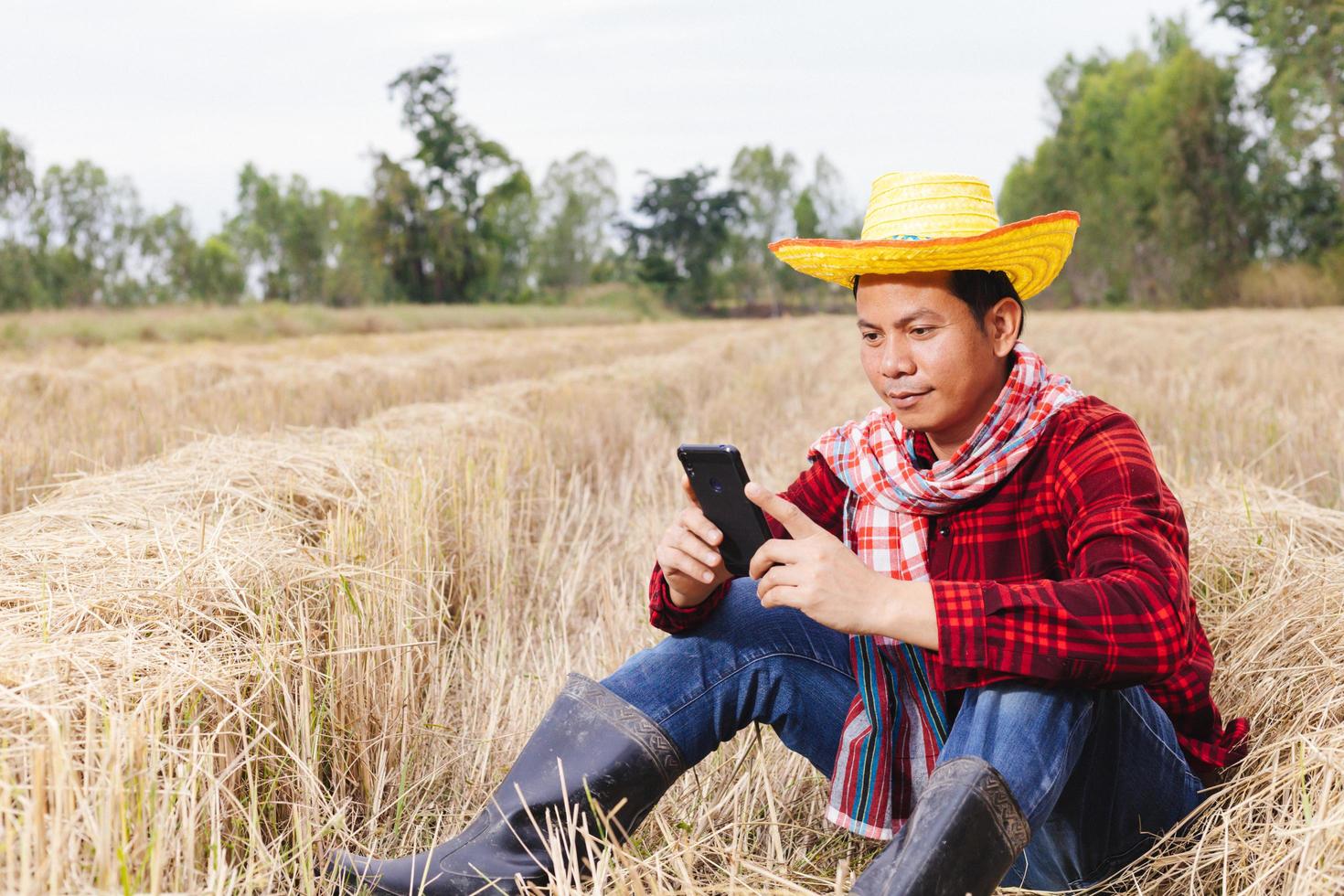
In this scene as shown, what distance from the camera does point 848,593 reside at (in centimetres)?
145

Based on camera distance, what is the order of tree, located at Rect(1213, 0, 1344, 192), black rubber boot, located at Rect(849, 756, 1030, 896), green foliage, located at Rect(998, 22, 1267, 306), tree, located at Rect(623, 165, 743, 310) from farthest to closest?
tree, located at Rect(623, 165, 743, 310)
green foliage, located at Rect(998, 22, 1267, 306)
tree, located at Rect(1213, 0, 1344, 192)
black rubber boot, located at Rect(849, 756, 1030, 896)

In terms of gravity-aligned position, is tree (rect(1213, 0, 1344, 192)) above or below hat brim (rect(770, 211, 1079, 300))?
above

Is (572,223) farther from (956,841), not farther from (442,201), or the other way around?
(956,841)

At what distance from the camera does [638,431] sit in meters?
5.61

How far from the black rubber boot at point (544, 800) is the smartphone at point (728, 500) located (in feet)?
1.05

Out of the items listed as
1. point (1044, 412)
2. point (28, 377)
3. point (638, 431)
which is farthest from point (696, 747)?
point (28, 377)

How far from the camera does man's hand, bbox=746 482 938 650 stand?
4.66 feet

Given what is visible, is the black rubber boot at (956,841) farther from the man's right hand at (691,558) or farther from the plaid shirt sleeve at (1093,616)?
the man's right hand at (691,558)

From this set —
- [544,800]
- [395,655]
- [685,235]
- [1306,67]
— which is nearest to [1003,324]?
A: [544,800]

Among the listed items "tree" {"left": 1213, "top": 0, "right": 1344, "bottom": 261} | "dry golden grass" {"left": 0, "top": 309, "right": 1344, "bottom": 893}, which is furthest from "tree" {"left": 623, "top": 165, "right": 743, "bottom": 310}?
"dry golden grass" {"left": 0, "top": 309, "right": 1344, "bottom": 893}

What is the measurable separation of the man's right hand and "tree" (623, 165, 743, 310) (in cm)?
4930

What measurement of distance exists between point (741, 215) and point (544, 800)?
52.7 metres

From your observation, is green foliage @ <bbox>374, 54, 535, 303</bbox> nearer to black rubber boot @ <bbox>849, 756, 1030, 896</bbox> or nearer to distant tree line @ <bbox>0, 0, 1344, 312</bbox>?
distant tree line @ <bbox>0, 0, 1344, 312</bbox>

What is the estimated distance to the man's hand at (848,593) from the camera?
1.42 metres
